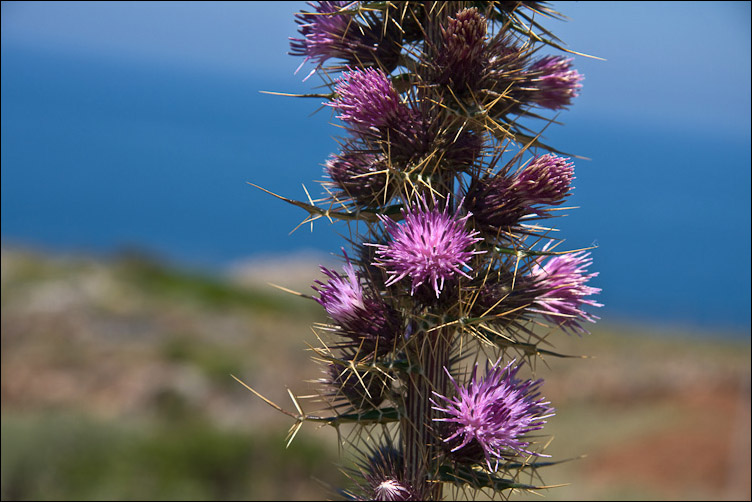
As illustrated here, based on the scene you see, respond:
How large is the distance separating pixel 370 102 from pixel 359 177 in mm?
359

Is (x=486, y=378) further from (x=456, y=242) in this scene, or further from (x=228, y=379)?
(x=228, y=379)

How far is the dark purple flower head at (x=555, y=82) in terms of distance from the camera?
2842 millimetres

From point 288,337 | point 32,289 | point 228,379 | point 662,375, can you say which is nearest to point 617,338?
point 662,375

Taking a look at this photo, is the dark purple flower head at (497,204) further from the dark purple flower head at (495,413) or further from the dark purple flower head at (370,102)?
the dark purple flower head at (495,413)

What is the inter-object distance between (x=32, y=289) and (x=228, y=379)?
839 centimetres

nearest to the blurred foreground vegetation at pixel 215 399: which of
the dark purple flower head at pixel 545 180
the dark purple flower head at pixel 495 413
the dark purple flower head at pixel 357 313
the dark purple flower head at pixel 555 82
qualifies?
the dark purple flower head at pixel 495 413

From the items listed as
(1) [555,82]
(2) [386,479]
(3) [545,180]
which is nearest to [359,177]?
(3) [545,180]

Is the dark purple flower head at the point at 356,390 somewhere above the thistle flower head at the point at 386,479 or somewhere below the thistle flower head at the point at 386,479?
above

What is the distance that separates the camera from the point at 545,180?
237 cm

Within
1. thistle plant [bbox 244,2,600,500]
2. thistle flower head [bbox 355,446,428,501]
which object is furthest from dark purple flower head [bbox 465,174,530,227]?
thistle flower head [bbox 355,446,428,501]

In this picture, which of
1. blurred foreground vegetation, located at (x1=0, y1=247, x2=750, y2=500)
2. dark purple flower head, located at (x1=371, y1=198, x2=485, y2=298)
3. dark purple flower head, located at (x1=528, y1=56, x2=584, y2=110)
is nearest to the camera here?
dark purple flower head, located at (x1=371, y1=198, x2=485, y2=298)

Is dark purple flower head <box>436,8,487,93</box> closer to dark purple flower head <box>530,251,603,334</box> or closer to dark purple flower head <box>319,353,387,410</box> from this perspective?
dark purple flower head <box>530,251,603,334</box>

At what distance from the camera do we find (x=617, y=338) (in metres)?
29.2

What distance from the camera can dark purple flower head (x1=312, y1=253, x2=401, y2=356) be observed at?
7.95 ft
